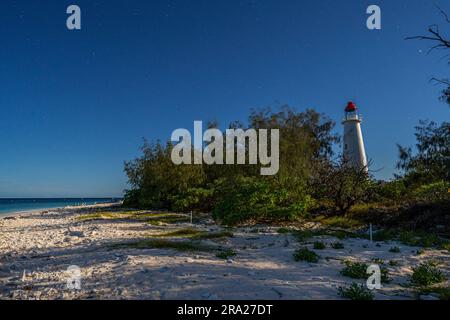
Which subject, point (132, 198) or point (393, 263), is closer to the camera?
point (393, 263)

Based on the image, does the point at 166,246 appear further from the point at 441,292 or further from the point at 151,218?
the point at 151,218

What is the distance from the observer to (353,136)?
45594mm

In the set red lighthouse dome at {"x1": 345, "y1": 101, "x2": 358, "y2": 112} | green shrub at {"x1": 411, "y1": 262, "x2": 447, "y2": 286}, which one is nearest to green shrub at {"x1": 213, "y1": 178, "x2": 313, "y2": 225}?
green shrub at {"x1": 411, "y1": 262, "x2": 447, "y2": 286}

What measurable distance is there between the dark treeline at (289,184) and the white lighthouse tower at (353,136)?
665 centimetres

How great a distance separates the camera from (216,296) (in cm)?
611

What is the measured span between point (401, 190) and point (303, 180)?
28.5 feet

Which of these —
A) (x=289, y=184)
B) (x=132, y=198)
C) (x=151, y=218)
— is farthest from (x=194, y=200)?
(x=132, y=198)

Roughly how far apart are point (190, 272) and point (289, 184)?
14750mm

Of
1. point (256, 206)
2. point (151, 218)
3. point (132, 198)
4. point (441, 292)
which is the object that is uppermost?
point (256, 206)

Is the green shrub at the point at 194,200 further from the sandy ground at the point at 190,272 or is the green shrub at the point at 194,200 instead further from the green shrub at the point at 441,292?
the green shrub at the point at 441,292

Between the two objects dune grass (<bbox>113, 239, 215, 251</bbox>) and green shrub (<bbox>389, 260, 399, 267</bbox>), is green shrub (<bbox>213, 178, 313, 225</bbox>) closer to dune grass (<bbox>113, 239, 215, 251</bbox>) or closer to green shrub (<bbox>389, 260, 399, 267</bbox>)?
dune grass (<bbox>113, 239, 215, 251</bbox>)

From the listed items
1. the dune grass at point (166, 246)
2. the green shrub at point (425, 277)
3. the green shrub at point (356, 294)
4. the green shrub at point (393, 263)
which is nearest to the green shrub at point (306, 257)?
the green shrub at point (393, 263)

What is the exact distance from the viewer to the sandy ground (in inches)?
255
